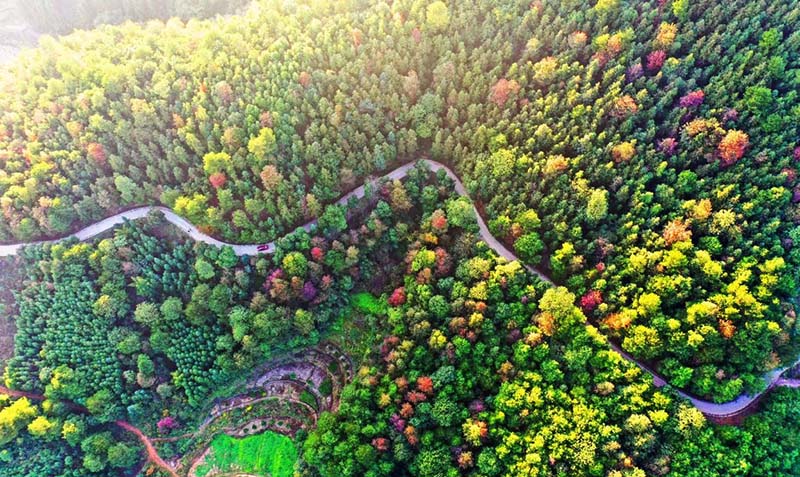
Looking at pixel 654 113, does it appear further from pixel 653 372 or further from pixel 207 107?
pixel 207 107

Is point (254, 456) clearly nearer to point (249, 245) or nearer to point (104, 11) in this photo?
point (249, 245)

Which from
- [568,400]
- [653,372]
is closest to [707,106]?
[653,372]

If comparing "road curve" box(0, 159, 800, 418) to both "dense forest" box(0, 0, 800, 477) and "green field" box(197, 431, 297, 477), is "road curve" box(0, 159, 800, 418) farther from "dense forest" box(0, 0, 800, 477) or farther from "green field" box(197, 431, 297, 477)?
"green field" box(197, 431, 297, 477)

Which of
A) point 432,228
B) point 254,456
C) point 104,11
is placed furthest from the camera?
point 104,11

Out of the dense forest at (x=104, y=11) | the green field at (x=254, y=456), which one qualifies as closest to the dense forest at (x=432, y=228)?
the green field at (x=254, y=456)

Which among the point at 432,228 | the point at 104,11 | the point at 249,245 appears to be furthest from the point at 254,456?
the point at 104,11

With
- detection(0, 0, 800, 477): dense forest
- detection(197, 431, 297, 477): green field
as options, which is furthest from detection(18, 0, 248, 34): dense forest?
detection(197, 431, 297, 477): green field

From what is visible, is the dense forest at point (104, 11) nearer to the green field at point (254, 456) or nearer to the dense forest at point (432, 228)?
the dense forest at point (432, 228)
